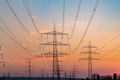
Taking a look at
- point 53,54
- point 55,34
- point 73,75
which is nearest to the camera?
point 55,34

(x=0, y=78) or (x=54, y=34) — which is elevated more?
(x=54, y=34)

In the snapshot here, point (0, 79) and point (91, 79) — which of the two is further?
point (0, 79)

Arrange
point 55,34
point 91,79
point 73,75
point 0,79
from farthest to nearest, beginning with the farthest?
point 0,79 < point 73,75 < point 91,79 < point 55,34

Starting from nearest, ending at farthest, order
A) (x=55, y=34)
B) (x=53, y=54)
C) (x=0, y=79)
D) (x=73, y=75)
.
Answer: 1. (x=55, y=34)
2. (x=53, y=54)
3. (x=73, y=75)
4. (x=0, y=79)

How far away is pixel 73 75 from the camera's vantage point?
101625 mm

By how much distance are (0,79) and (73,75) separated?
4599 cm

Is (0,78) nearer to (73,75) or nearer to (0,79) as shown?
(0,79)

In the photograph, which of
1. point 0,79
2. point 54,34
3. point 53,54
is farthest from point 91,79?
point 0,79

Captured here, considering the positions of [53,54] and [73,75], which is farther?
[73,75]

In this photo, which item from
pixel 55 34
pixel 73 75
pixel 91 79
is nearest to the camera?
pixel 55 34

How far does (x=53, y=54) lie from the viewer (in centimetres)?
5112

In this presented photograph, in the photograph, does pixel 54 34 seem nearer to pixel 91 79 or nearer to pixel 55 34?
pixel 55 34

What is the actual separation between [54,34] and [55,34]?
34 cm

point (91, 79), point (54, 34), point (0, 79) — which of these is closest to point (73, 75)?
point (91, 79)
